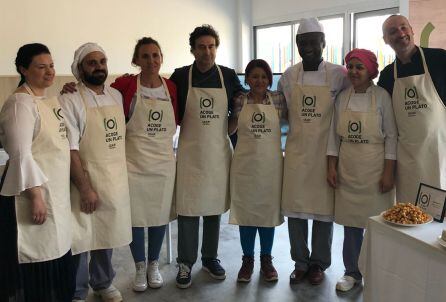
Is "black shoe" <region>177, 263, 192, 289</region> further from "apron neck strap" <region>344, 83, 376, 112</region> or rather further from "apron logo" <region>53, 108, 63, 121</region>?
"apron neck strap" <region>344, 83, 376, 112</region>

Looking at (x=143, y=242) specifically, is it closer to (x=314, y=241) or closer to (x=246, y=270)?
(x=246, y=270)

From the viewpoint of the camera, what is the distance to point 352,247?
246cm

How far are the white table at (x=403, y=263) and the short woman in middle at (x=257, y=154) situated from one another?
0.70 m

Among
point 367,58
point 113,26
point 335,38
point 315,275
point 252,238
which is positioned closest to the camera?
point 367,58

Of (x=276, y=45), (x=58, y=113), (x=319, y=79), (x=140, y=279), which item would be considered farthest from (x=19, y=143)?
(x=276, y=45)

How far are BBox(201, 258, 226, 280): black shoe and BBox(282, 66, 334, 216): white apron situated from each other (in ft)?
1.95

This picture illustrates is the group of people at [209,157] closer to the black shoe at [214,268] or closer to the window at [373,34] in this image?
the black shoe at [214,268]

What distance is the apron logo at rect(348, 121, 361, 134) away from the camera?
225 centimetres

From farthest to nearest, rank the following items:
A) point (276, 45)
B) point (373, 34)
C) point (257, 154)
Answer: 1. point (276, 45)
2. point (373, 34)
3. point (257, 154)

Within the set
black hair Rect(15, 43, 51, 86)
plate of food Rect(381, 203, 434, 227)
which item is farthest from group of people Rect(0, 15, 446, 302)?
plate of food Rect(381, 203, 434, 227)

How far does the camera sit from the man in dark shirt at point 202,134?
244cm

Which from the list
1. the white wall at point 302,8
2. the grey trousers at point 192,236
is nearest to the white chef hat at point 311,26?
the grey trousers at point 192,236

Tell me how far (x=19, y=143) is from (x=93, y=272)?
A: 0.93 metres

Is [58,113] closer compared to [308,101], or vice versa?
[58,113]
